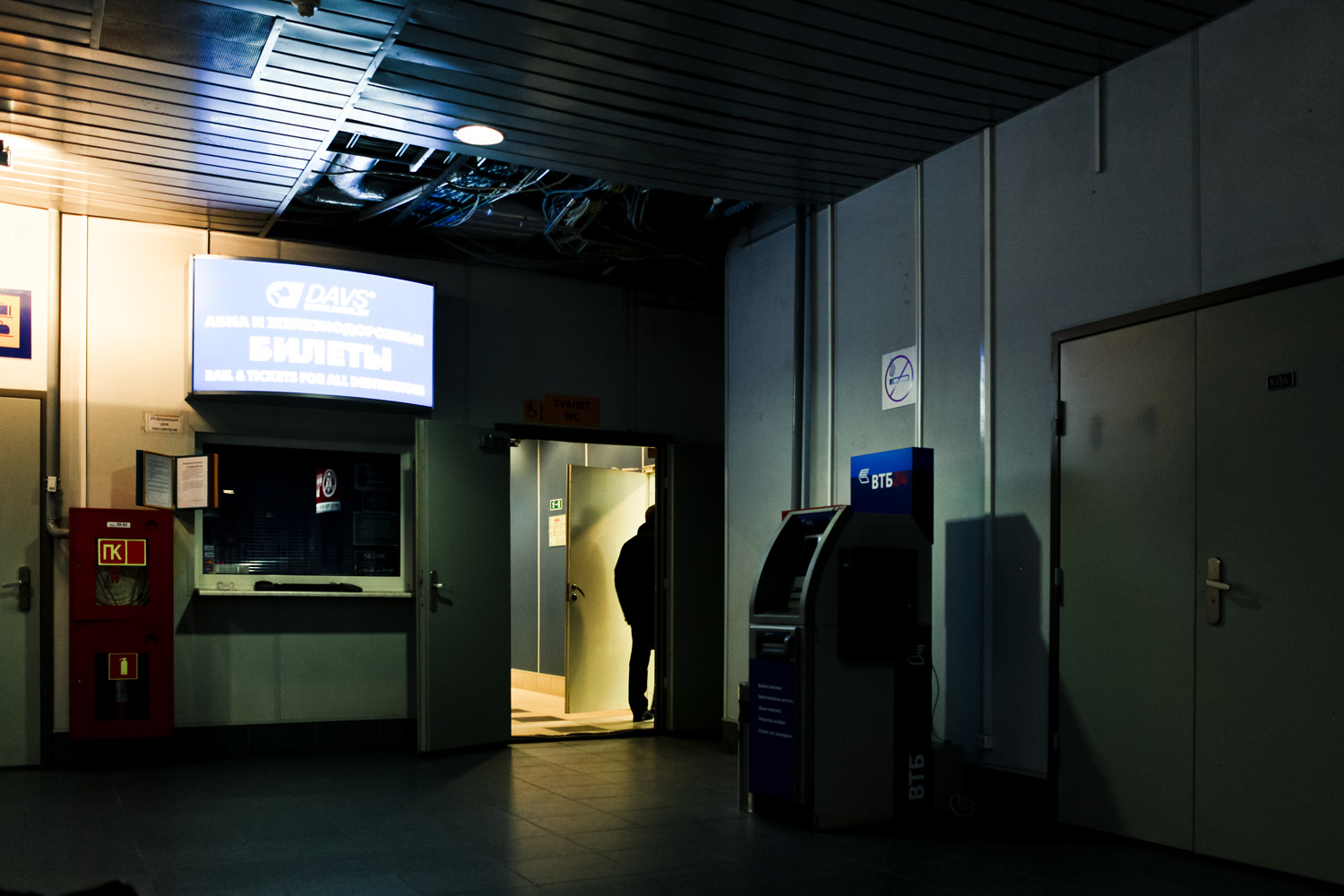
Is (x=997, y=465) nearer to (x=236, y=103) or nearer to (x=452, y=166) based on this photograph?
(x=452, y=166)

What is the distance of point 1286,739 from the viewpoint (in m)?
3.62

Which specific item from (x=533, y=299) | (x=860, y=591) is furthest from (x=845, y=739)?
(x=533, y=299)

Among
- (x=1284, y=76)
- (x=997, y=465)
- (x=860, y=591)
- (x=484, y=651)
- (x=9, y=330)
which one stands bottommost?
(x=484, y=651)

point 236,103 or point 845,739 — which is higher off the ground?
point 236,103

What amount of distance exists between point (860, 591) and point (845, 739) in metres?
0.60

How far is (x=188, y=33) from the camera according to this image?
13.1ft

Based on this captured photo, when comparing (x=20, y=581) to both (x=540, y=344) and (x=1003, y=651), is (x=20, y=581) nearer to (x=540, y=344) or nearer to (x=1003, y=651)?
(x=540, y=344)

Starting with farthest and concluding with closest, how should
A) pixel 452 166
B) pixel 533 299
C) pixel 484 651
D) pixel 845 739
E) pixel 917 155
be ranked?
pixel 533 299 < pixel 484 651 < pixel 452 166 < pixel 917 155 < pixel 845 739

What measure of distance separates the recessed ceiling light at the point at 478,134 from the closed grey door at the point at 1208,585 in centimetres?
269

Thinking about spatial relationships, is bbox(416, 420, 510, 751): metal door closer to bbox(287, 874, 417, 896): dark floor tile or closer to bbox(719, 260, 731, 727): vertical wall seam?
bbox(719, 260, 731, 727): vertical wall seam

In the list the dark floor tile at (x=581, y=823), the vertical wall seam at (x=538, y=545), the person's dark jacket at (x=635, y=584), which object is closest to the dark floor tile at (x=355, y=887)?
the dark floor tile at (x=581, y=823)

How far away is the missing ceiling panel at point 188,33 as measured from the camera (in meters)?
3.83

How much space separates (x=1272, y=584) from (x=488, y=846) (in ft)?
9.74

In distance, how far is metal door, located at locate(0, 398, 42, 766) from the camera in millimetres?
5859
